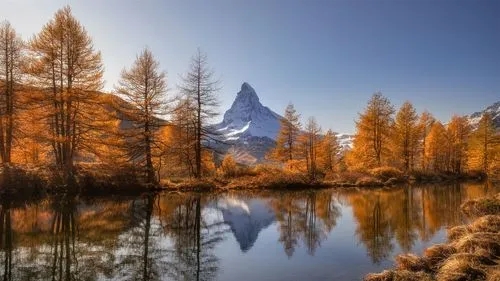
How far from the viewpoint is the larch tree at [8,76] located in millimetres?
32781

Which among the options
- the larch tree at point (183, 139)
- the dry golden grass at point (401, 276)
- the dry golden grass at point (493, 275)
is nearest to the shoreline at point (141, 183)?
the larch tree at point (183, 139)

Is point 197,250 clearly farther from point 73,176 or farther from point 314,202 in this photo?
point 73,176

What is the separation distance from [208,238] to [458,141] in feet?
206

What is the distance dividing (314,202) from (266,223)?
9339 mm

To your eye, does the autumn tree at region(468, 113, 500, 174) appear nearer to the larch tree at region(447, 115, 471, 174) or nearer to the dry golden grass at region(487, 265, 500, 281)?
the larch tree at region(447, 115, 471, 174)

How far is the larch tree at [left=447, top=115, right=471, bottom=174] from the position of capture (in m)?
66.4

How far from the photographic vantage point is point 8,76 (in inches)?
1305

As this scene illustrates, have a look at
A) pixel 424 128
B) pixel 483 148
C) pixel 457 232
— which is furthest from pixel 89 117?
pixel 483 148

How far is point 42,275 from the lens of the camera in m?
10.6

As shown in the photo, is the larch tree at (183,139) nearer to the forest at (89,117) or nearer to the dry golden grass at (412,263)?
the forest at (89,117)

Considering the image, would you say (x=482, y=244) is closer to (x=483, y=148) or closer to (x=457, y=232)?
(x=457, y=232)

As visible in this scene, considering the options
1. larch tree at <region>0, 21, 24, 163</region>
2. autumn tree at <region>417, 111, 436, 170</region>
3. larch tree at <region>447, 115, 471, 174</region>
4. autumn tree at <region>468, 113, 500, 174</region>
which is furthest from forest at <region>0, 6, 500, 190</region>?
autumn tree at <region>468, 113, 500, 174</region>

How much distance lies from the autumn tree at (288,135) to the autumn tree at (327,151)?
4209 mm

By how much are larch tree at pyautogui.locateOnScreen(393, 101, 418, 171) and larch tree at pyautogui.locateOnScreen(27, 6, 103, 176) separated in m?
43.9
